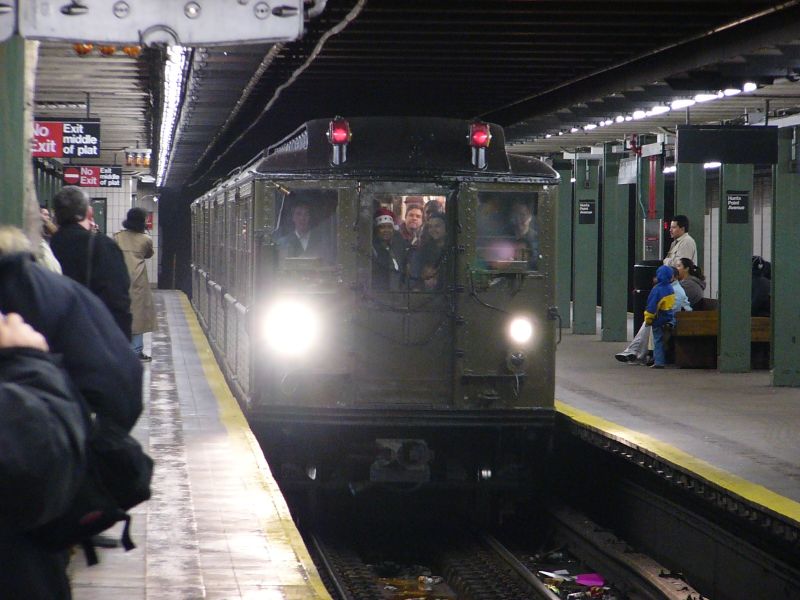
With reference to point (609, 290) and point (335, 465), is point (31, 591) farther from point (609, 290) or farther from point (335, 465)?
point (609, 290)

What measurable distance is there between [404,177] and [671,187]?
18184 mm

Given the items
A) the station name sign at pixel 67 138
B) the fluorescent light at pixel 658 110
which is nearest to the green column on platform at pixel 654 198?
the fluorescent light at pixel 658 110

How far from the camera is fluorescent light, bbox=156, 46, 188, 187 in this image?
11.3 meters

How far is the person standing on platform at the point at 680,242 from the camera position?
15.6m

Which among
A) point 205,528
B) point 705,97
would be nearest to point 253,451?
point 205,528

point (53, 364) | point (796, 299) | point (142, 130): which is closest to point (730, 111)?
point (796, 299)

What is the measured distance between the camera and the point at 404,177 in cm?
975

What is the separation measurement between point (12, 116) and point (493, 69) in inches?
340

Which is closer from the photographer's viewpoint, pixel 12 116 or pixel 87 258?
pixel 12 116

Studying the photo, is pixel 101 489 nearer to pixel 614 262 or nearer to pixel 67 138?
pixel 67 138

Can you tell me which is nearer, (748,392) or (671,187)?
(748,392)

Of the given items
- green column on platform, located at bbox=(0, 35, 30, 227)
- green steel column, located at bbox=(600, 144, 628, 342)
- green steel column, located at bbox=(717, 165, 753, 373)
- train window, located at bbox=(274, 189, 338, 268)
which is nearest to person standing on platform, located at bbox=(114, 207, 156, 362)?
train window, located at bbox=(274, 189, 338, 268)

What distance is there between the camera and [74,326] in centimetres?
260

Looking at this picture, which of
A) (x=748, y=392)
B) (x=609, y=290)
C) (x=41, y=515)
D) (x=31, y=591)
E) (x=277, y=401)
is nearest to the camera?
(x=41, y=515)
